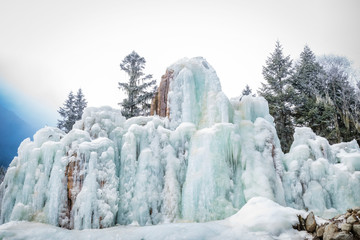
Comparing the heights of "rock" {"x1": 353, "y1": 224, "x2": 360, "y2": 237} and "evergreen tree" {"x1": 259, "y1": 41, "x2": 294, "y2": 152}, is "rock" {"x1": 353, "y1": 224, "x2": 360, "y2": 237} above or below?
below

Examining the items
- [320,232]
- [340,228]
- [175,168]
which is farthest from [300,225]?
[175,168]

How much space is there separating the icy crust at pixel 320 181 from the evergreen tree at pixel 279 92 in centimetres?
936

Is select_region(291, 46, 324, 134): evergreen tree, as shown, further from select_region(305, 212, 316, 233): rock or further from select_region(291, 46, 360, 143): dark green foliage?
select_region(305, 212, 316, 233): rock

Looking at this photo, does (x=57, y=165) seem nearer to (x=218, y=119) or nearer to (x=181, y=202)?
(x=181, y=202)

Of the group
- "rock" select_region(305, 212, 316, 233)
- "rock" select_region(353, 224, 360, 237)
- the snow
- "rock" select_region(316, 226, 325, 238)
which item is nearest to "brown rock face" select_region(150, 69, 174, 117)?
the snow

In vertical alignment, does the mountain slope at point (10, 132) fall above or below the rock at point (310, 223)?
above

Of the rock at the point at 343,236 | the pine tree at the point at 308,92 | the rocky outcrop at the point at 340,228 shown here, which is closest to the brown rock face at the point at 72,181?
the rocky outcrop at the point at 340,228

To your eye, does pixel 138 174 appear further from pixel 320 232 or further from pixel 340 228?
pixel 340 228

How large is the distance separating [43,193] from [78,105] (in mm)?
17533

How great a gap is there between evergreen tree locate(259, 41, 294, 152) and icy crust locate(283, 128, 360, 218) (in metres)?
9.36

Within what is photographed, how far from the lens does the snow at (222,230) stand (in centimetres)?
590

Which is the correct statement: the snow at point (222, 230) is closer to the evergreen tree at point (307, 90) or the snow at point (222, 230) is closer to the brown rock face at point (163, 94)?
the brown rock face at point (163, 94)

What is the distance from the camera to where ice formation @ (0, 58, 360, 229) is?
8656 millimetres

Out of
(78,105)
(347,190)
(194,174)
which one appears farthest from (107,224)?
(78,105)
